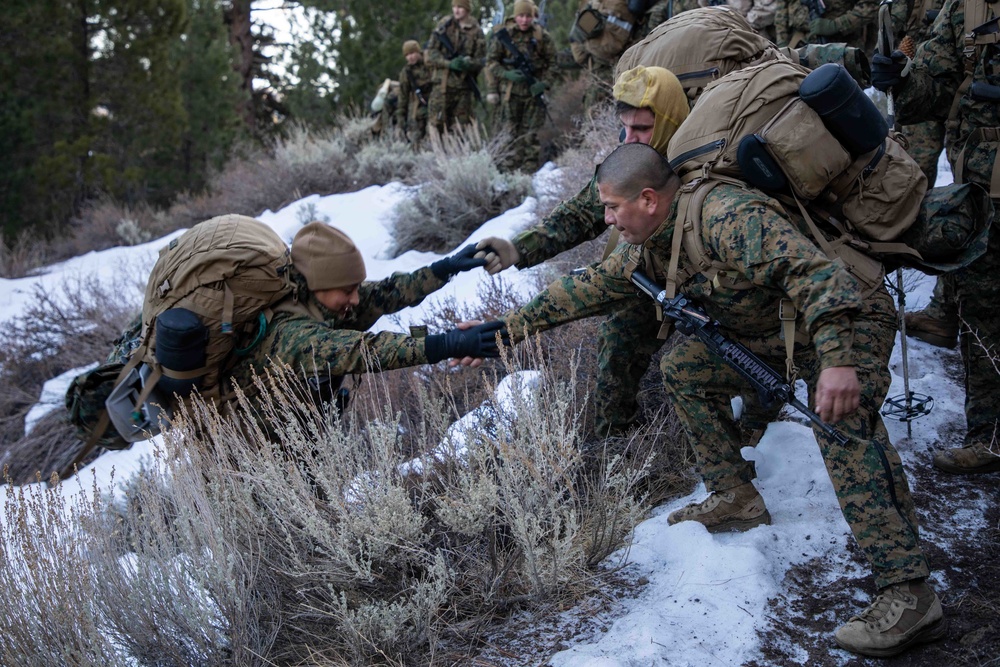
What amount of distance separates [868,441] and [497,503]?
1.24 metres

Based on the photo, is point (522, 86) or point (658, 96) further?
point (522, 86)

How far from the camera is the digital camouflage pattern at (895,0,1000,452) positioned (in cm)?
364

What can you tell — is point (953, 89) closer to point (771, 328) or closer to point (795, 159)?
point (795, 159)

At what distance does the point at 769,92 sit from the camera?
2955mm

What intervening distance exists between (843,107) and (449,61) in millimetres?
9525

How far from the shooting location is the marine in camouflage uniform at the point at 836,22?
6547 mm

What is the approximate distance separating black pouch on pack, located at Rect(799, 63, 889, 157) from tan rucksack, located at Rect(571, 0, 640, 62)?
6005 mm

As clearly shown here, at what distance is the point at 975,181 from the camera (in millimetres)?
3740

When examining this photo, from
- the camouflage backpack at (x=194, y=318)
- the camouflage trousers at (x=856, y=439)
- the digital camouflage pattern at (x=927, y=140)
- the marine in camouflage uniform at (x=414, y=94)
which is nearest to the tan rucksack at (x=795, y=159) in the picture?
the camouflage trousers at (x=856, y=439)

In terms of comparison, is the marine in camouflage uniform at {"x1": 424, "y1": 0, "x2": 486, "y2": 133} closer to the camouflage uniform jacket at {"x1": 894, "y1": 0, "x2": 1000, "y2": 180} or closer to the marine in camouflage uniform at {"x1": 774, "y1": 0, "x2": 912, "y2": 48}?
the marine in camouflage uniform at {"x1": 774, "y1": 0, "x2": 912, "y2": 48}

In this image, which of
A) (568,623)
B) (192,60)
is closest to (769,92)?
(568,623)

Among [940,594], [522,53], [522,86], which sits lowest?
[940,594]

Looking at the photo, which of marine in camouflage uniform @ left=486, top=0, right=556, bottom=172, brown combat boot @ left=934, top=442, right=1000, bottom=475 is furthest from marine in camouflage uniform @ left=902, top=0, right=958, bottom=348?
marine in camouflage uniform @ left=486, top=0, right=556, bottom=172

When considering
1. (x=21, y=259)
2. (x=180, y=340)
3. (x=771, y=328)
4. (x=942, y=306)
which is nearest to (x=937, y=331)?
(x=942, y=306)
